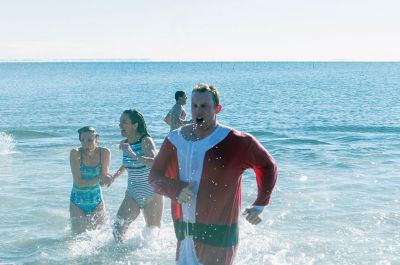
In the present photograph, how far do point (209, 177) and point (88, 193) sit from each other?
3.61 meters

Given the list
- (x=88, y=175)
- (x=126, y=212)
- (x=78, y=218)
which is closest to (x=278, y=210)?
(x=126, y=212)

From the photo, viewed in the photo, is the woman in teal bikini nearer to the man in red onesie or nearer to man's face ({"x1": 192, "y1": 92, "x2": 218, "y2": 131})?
the man in red onesie

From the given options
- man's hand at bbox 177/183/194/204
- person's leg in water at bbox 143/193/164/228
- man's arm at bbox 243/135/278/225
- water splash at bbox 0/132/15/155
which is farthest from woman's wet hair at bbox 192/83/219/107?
water splash at bbox 0/132/15/155

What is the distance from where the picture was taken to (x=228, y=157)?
3.86 meters

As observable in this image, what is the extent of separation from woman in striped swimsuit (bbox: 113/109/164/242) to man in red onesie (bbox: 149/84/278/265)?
2540 millimetres

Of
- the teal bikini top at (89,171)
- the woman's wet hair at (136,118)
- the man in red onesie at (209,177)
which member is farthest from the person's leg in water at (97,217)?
the man in red onesie at (209,177)

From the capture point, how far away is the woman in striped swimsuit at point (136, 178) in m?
6.76

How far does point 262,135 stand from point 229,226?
2078cm

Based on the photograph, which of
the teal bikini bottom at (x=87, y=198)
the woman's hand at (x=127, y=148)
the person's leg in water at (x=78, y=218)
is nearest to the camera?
the woman's hand at (x=127, y=148)

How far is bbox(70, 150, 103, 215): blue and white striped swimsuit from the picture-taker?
7.03 m

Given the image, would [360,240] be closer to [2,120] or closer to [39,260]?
[39,260]

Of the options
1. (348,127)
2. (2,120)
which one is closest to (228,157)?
(348,127)

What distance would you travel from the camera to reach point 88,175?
704 centimetres

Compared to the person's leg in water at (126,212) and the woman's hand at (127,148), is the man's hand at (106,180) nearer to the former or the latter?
the person's leg in water at (126,212)
